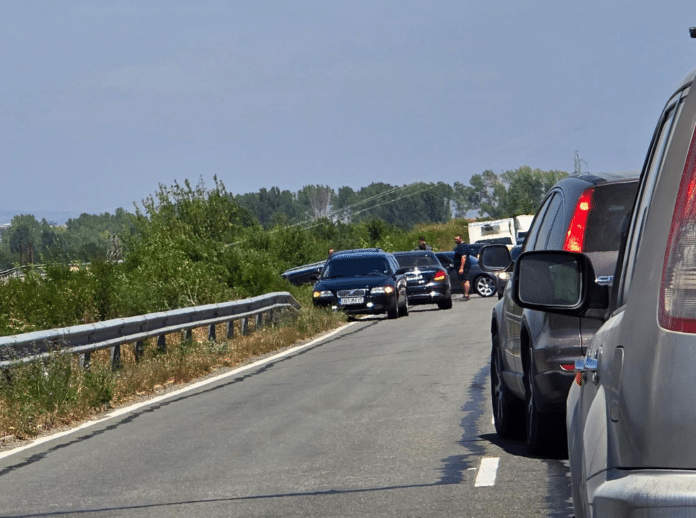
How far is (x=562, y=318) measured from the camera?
720 cm

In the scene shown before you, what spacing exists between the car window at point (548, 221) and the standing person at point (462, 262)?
28.0 metres

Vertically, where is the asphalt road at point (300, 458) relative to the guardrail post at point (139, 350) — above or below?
below

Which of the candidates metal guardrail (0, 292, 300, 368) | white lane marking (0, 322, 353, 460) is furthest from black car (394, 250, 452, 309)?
white lane marking (0, 322, 353, 460)

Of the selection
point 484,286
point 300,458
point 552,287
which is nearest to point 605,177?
point 300,458

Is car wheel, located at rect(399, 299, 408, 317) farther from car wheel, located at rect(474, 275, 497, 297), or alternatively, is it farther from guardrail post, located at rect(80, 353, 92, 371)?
guardrail post, located at rect(80, 353, 92, 371)

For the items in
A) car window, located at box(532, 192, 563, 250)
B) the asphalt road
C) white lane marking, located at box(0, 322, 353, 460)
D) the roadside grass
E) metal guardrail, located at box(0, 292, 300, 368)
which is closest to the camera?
the asphalt road

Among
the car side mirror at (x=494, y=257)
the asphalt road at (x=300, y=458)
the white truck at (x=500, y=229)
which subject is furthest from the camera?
the white truck at (x=500, y=229)

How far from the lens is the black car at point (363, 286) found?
27750 mm

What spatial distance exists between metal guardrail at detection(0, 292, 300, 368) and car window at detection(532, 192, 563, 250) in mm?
6054

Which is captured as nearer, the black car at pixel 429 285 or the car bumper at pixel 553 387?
the car bumper at pixel 553 387

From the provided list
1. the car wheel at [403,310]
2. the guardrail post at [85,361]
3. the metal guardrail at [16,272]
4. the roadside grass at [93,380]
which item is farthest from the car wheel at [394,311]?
the guardrail post at [85,361]

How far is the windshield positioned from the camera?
28.9 m

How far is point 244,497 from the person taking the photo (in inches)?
287

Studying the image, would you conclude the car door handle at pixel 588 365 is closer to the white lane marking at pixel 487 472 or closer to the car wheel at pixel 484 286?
the white lane marking at pixel 487 472
